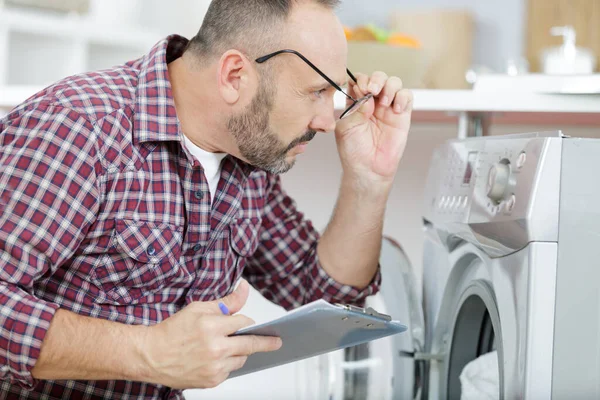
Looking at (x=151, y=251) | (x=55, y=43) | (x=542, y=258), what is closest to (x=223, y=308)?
(x=151, y=251)

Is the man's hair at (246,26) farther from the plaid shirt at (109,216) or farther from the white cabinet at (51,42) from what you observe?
the white cabinet at (51,42)

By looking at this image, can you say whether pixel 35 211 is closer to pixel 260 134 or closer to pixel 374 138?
pixel 260 134

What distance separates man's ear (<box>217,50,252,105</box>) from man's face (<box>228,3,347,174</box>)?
0.02m

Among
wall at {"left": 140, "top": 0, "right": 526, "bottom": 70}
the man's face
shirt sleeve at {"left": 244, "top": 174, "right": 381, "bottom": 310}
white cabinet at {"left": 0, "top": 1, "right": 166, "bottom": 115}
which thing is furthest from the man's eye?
wall at {"left": 140, "top": 0, "right": 526, "bottom": 70}

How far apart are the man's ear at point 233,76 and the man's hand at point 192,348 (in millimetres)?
337

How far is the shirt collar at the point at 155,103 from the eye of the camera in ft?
3.68

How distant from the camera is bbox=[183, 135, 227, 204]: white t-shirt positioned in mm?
1215

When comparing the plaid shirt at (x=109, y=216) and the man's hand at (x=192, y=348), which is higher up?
the plaid shirt at (x=109, y=216)

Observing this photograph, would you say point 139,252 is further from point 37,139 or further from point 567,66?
point 567,66

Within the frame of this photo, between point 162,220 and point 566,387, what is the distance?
0.58m

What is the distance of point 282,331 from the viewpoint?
99 cm

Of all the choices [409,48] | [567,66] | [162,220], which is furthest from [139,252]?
[567,66]

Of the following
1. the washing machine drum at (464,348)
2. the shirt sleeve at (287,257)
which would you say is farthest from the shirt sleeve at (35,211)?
the washing machine drum at (464,348)

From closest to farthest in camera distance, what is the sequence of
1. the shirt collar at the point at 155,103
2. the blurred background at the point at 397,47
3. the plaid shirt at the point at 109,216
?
the plaid shirt at the point at 109,216
the shirt collar at the point at 155,103
the blurred background at the point at 397,47
